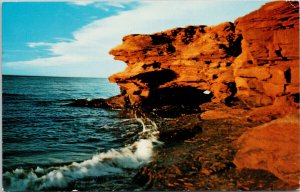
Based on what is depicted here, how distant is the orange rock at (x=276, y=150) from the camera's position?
10.1m

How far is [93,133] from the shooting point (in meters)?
21.4

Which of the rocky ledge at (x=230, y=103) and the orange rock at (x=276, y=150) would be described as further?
the rocky ledge at (x=230, y=103)

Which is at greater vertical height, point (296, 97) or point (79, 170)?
point (296, 97)

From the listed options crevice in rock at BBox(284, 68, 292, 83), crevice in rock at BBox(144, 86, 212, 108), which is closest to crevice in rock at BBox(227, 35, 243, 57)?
crevice in rock at BBox(144, 86, 212, 108)

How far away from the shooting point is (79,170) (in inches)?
512

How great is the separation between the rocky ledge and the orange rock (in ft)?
0.10

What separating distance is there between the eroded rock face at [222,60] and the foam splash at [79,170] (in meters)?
6.78

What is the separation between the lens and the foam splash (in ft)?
39.3

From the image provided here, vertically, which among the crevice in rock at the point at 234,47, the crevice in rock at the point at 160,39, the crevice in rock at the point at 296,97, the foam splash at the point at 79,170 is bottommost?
the foam splash at the point at 79,170

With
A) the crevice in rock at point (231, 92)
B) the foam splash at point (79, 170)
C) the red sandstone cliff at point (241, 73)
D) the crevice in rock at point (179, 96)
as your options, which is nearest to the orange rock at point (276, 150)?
the red sandstone cliff at point (241, 73)

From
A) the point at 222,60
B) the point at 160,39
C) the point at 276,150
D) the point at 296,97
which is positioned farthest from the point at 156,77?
the point at 276,150

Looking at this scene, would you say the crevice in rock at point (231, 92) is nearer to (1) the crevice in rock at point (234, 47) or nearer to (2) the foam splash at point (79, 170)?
(1) the crevice in rock at point (234, 47)

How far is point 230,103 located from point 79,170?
1328 centimetres

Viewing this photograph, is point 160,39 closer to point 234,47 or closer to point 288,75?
point 234,47
